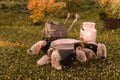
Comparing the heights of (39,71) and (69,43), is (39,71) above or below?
below

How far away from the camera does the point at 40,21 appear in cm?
1694

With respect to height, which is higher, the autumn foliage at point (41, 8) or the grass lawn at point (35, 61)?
the autumn foliage at point (41, 8)

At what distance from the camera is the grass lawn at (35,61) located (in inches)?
332

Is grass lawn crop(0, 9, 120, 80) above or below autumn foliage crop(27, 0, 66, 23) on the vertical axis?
below

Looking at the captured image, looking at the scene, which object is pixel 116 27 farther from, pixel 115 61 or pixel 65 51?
pixel 65 51

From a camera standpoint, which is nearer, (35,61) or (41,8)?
(35,61)

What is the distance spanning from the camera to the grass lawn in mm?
8445

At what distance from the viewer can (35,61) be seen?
9.77 meters

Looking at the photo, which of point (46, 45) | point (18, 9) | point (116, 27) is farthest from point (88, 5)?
point (46, 45)

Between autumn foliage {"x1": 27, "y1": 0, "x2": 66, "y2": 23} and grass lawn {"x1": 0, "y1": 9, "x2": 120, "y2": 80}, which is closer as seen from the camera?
grass lawn {"x1": 0, "y1": 9, "x2": 120, "y2": 80}

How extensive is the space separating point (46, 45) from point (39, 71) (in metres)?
1.56

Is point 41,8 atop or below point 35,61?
atop

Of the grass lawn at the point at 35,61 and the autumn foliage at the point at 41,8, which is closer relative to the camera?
the grass lawn at the point at 35,61

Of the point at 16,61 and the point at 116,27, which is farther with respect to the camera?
the point at 116,27
